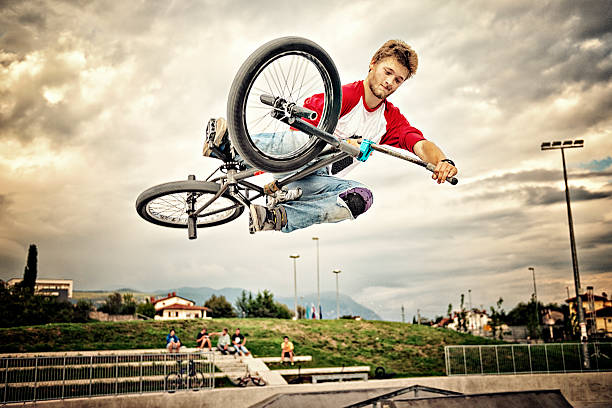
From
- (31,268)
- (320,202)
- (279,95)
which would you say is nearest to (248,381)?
(320,202)

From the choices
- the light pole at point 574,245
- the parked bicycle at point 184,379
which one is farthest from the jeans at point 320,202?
the light pole at point 574,245

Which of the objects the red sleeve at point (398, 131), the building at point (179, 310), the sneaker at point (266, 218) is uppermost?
the red sleeve at point (398, 131)

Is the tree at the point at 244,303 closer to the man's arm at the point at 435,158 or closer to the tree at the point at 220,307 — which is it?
the tree at the point at 220,307

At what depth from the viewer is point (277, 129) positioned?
245 inches

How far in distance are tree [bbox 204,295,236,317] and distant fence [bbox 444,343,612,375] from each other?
43808mm

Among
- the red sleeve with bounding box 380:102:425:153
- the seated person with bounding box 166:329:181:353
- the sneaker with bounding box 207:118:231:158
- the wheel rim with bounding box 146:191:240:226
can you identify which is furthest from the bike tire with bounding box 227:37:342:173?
the seated person with bounding box 166:329:181:353

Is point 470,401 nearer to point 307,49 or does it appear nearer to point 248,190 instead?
point 248,190

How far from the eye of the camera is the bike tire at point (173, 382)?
50.8 feet

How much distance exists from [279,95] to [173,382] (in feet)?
42.2

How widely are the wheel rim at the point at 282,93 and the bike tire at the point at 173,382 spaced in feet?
38.0

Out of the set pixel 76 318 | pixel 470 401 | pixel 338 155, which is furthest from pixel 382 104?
pixel 76 318

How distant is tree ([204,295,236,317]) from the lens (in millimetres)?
61656

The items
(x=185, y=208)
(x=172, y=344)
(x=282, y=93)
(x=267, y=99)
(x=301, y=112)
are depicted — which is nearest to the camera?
(x=301, y=112)

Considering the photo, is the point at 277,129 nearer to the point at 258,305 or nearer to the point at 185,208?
the point at 185,208
